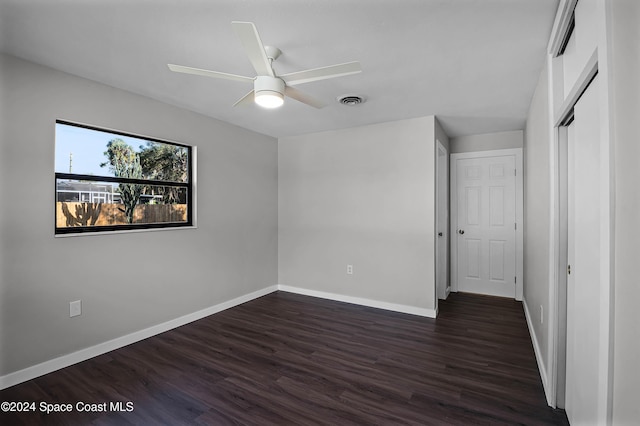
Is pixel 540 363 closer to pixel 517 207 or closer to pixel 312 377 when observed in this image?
pixel 312 377

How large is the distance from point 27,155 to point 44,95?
0.50m

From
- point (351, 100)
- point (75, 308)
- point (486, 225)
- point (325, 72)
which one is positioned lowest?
point (75, 308)

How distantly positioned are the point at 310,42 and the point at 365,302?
3.21 meters

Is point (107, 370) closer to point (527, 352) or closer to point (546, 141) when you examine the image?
point (527, 352)

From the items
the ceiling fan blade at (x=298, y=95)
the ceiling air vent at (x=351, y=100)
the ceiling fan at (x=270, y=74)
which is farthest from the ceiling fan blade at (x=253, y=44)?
the ceiling air vent at (x=351, y=100)

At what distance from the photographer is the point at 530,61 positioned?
233cm

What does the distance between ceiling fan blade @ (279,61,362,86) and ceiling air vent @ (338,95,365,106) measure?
3.80 ft

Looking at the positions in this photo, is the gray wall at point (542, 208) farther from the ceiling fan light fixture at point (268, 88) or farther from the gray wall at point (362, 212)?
the ceiling fan light fixture at point (268, 88)

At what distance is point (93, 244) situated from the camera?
274 cm

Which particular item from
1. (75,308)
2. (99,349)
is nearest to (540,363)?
(99,349)

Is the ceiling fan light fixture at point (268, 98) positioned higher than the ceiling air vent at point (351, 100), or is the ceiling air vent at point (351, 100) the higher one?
the ceiling air vent at point (351, 100)

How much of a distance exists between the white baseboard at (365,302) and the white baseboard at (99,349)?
101cm

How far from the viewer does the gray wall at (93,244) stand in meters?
2.30

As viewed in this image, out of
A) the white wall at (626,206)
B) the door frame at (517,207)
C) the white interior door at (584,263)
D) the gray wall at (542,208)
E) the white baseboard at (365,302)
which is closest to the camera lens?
the white wall at (626,206)
